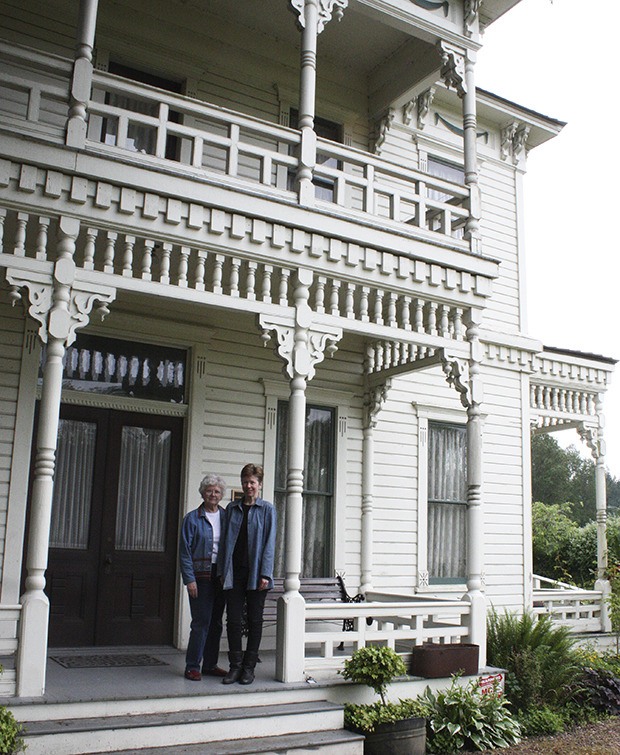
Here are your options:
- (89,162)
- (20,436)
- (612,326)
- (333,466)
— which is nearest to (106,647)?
(20,436)

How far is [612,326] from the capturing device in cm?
6588

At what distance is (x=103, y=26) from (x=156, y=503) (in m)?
5.61

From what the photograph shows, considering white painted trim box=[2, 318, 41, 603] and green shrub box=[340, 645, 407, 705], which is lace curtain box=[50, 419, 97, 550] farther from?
green shrub box=[340, 645, 407, 705]

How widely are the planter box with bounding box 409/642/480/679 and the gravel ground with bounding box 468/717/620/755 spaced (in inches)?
31.3

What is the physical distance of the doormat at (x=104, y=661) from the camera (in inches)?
298

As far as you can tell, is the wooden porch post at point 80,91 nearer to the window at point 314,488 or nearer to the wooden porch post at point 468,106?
the wooden porch post at point 468,106

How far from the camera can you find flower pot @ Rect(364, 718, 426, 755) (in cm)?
700

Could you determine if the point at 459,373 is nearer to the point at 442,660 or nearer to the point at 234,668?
the point at 442,660

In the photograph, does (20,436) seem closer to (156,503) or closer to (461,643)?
(156,503)

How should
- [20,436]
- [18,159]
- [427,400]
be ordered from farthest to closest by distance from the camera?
1. [427,400]
2. [20,436]
3. [18,159]

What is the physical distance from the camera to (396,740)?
7051 mm

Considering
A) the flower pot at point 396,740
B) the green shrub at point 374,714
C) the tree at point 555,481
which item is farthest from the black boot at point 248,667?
the tree at point 555,481

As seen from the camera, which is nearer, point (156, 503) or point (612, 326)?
point (156, 503)

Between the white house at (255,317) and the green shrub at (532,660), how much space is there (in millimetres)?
503
